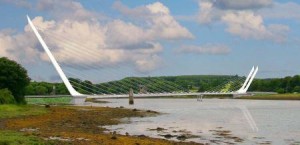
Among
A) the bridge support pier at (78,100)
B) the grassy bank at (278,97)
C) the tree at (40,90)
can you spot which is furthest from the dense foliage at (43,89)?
the grassy bank at (278,97)

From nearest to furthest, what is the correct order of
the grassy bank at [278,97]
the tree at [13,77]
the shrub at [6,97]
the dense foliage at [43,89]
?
the shrub at [6,97], the tree at [13,77], the grassy bank at [278,97], the dense foliage at [43,89]

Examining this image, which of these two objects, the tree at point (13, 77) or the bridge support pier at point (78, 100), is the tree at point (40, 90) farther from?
the tree at point (13, 77)

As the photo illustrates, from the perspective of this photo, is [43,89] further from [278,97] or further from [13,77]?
[13,77]

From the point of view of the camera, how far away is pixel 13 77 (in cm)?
6962

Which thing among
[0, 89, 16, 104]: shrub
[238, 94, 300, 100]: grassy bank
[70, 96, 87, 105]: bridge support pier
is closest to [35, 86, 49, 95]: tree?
[70, 96, 87, 105]: bridge support pier

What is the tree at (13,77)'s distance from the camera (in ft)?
228

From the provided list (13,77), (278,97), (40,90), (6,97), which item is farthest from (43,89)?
(6,97)

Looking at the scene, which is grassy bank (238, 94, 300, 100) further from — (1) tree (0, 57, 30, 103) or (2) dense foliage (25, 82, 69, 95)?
(1) tree (0, 57, 30, 103)

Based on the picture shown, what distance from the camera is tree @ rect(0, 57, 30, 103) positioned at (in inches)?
2736

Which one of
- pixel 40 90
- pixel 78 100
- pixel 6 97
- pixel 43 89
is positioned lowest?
pixel 6 97

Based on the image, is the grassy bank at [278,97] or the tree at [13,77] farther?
the grassy bank at [278,97]

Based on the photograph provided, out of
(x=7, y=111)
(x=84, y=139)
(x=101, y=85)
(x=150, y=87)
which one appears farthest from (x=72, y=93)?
(x=84, y=139)

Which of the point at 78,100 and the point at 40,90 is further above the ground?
the point at 40,90

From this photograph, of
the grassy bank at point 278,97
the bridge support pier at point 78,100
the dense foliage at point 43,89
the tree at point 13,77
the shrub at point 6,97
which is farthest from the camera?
the dense foliage at point 43,89
